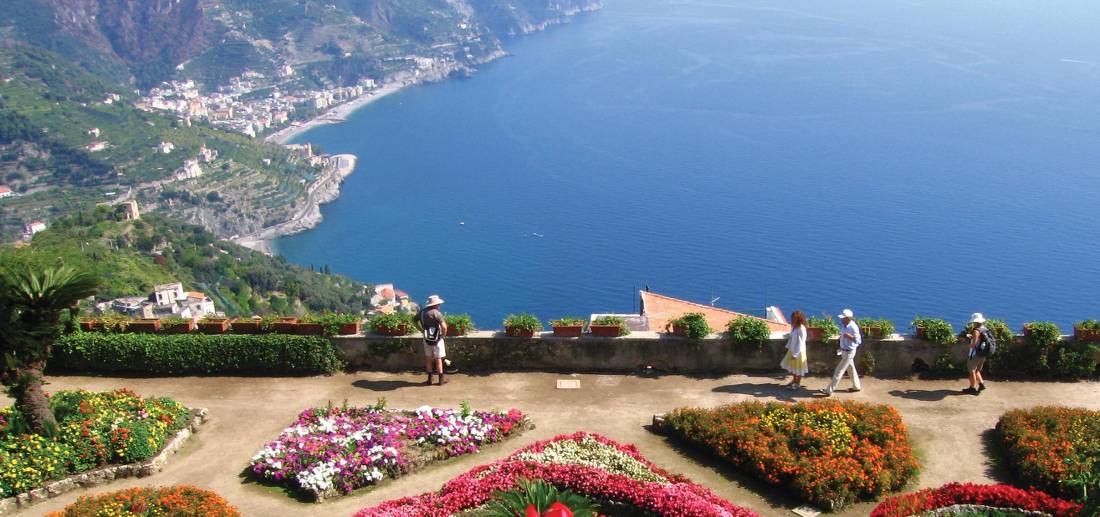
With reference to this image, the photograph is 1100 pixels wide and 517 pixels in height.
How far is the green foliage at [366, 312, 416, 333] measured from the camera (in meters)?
17.0

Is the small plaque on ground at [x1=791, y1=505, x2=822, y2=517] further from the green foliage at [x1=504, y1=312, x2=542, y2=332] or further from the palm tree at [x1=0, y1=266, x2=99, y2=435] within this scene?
the palm tree at [x1=0, y1=266, x2=99, y2=435]

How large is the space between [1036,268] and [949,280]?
524 inches

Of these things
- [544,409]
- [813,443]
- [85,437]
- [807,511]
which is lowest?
[807,511]

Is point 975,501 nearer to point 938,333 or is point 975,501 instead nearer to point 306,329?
point 938,333

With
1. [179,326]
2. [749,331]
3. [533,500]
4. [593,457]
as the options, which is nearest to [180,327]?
[179,326]

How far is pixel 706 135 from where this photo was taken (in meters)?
183

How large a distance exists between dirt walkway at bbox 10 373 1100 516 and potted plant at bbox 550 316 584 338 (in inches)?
31.2

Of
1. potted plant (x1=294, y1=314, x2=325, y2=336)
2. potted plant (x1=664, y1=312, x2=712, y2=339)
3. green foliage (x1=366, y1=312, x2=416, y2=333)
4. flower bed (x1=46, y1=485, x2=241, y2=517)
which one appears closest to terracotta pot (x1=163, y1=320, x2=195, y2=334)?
potted plant (x1=294, y1=314, x2=325, y2=336)

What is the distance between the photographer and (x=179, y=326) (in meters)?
17.4

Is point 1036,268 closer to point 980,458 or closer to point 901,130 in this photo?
point 901,130

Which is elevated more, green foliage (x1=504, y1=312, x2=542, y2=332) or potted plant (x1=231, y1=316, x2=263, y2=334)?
green foliage (x1=504, y1=312, x2=542, y2=332)

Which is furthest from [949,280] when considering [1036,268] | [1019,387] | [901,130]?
[1019,387]

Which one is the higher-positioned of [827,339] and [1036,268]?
[827,339]

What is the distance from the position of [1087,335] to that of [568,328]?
912 centimetres
